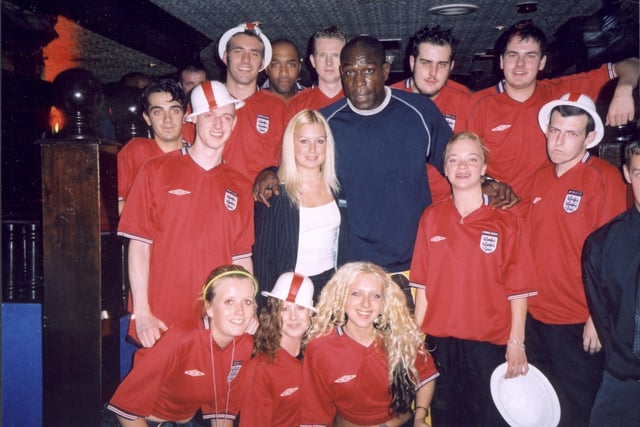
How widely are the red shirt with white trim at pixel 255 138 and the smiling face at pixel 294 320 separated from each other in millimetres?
1208

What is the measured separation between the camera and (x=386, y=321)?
3.12 m

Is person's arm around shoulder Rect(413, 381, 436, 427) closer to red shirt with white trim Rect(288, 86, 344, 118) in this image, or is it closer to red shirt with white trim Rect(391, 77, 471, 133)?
red shirt with white trim Rect(391, 77, 471, 133)

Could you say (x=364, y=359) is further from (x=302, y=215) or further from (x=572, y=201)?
(x=572, y=201)

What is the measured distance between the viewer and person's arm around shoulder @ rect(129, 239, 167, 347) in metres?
2.92

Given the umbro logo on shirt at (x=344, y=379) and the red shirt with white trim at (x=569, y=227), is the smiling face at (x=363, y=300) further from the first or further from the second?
the red shirt with white trim at (x=569, y=227)

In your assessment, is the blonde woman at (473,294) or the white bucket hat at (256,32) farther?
the white bucket hat at (256,32)

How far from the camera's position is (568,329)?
3143mm

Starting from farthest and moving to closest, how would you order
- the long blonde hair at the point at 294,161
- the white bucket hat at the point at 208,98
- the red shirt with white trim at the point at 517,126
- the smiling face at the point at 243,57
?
the smiling face at the point at 243,57 < the red shirt with white trim at the point at 517,126 < the long blonde hair at the point at 294,161 < the white bucket hat at the point at 208,98

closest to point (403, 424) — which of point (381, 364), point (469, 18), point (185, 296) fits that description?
point (381, 364)

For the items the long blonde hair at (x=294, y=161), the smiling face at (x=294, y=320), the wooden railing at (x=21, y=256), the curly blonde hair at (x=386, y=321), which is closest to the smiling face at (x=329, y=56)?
the long blonde hair at (x=294, y=161)

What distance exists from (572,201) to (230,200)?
2.17 meters

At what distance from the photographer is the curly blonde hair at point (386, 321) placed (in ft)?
10.0

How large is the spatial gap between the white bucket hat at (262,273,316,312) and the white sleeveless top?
13 centimetres

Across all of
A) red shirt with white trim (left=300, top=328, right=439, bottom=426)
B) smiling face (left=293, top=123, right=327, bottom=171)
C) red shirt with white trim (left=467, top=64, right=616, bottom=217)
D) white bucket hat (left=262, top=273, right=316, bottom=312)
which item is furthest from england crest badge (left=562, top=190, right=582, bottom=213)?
white bucket hat (left=262, top=273, right=316, bottom=312)
